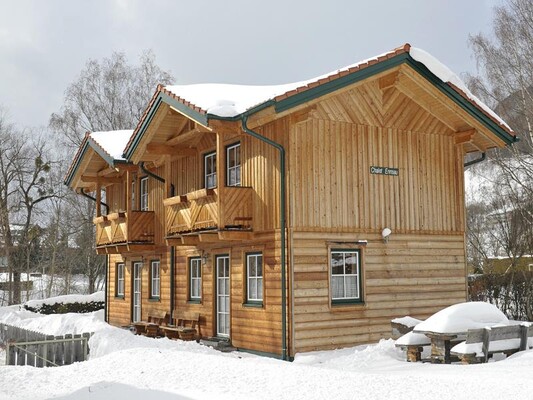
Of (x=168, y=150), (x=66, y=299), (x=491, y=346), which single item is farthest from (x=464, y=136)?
(x=66, y=299)

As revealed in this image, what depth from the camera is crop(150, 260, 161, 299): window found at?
67.4ft

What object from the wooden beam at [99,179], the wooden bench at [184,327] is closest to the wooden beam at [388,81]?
the wooden bench at [184,327]

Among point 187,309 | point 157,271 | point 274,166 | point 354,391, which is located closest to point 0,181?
point 157,271

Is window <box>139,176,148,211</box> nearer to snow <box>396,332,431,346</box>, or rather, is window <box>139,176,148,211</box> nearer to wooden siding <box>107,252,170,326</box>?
wooden siding <box>107,252,170,326</box>

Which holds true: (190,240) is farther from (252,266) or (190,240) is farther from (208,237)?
(252,266)

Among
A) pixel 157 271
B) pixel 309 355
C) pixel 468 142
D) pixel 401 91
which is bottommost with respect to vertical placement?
pixel 309 355

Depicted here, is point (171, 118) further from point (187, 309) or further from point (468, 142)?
point (468, 142)

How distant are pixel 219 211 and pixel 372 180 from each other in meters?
3.87

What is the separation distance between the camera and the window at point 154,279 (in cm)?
2055

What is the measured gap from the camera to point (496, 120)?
1661 cm

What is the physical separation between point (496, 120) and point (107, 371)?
11.2 m

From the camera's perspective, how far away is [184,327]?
17.6 meters

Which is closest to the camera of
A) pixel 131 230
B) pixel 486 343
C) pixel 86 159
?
pixel 486 343

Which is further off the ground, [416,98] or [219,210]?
[416,98]
